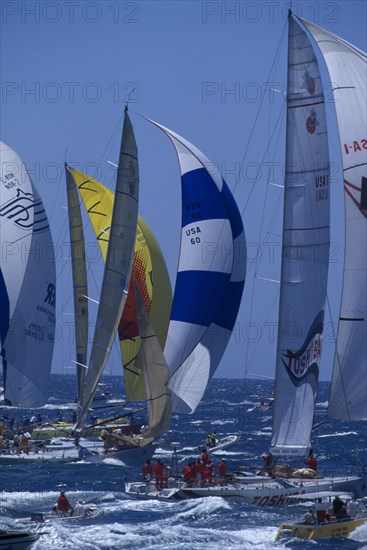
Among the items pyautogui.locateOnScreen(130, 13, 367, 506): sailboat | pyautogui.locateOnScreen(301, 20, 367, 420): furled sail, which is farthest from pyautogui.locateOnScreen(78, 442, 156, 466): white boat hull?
pyautogui.locateOnScreen(301, 20, 367, 420): furled sail

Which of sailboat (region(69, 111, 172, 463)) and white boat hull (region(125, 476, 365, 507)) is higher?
sailboat (region(69, 111, 172, 463))

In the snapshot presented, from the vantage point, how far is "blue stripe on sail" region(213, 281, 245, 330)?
3925cm

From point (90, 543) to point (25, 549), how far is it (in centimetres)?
233

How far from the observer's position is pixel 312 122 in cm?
3111

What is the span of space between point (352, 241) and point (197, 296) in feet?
31.7

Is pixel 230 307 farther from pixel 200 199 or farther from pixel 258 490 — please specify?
pixel 258 490

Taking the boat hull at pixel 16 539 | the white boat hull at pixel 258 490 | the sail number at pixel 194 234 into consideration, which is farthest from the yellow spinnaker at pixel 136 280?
the boat hull at pixel 16 539

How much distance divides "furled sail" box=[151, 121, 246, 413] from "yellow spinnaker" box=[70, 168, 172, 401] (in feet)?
24.5

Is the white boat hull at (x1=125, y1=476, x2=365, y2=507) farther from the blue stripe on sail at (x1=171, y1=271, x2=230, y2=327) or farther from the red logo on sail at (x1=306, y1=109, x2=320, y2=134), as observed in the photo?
the red logo on sail at (x1=306, y1=109, x2=320, y2=134)

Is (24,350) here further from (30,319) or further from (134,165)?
(134,165)

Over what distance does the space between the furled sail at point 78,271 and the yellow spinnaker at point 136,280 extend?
156 centimetres

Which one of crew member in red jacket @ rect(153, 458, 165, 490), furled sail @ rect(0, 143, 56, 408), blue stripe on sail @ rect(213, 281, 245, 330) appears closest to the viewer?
crew member in red jacket @ rect(153, 458, 165, 490)

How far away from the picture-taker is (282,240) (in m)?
31.3

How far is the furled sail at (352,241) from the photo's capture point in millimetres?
29188
